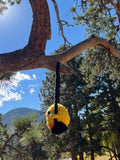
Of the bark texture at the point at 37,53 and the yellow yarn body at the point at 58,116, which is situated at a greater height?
the bark texture at the point at 37,53

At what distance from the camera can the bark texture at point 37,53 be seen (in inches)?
52.9

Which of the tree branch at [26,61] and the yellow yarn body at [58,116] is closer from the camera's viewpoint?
the yellow yarn body at [58,116]

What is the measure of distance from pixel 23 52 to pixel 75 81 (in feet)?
39.0

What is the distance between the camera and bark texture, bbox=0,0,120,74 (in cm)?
134

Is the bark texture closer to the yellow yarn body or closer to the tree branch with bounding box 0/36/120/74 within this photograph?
the tree branch with bounding box 0/36/120/74

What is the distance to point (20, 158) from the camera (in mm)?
17438

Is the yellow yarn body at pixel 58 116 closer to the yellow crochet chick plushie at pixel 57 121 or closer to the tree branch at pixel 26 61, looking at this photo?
the yellow crochet chick plushie at pixel 57 121

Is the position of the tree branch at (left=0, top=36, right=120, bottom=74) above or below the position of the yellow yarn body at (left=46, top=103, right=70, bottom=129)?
above

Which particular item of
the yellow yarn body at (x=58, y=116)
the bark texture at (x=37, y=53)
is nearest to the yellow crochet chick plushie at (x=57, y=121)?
the yellow yarn body at (x=58, y=116)

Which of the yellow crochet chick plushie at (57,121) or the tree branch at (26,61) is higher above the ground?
the tree branch at (26,61)

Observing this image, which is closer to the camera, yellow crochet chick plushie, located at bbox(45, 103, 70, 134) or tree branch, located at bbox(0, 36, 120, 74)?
yellow crochet chick plushie, located at bbox(45, 103, 70, 134)

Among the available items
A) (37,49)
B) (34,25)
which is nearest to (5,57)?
(37,49)

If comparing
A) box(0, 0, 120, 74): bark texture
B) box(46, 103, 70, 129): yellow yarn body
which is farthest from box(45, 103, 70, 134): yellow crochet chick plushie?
box(0, 0, 120, 74): bark texture

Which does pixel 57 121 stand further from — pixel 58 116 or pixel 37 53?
pixel 37 53
